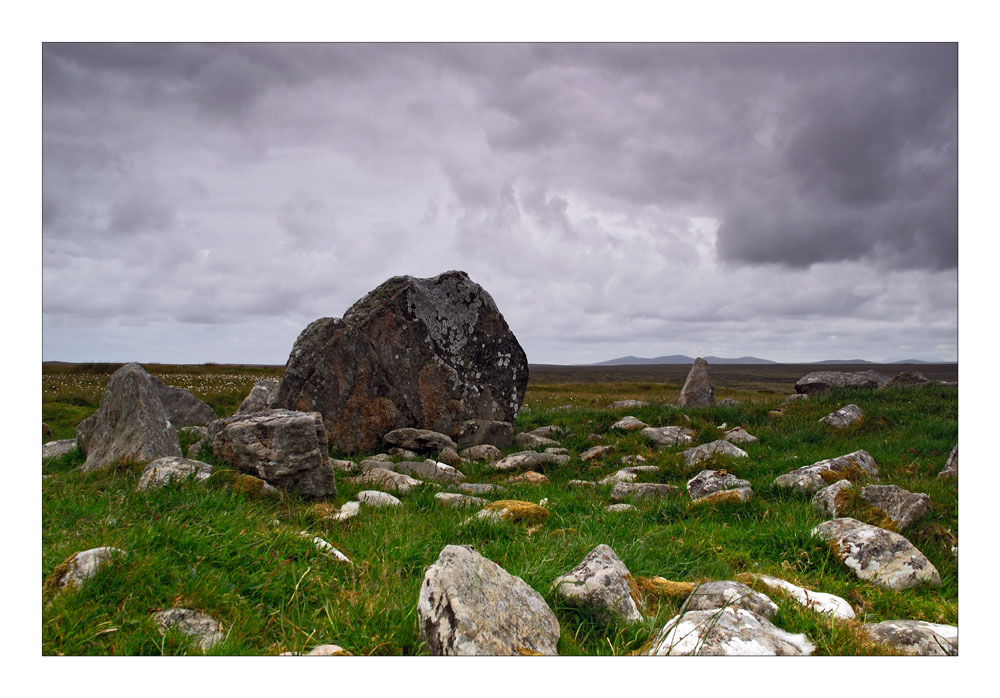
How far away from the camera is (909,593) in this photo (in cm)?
538

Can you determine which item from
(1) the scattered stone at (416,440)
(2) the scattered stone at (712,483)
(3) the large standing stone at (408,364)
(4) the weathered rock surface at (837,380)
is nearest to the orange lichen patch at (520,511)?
(2) the scattered stone at (712,483)

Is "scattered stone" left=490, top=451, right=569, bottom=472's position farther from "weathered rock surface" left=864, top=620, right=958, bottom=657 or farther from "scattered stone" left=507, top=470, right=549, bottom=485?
"weathered rock surface" left=864, top=620, right=958, bottom=657

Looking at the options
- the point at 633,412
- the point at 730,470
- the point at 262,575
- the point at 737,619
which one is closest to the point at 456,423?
the point at 633,412

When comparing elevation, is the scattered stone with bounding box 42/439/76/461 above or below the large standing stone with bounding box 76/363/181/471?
below

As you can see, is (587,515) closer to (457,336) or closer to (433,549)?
Answer: (433,549)

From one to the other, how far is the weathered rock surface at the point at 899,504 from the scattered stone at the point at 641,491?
2.74 m

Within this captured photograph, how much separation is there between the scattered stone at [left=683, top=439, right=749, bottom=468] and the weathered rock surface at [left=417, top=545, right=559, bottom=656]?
297 inches

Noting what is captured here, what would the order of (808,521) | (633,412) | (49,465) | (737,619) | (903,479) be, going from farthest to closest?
(633,412) → (49,465) → (903,479) → (808,521) → (737,619)

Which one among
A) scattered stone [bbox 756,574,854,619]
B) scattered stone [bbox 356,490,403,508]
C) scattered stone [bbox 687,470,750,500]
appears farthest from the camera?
scattered stone [bbox 687,470,750,500]

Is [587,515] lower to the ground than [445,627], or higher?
lower

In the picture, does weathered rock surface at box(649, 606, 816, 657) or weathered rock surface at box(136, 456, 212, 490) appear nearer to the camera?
weathered rock surface at box(649, 606, 816, 657)

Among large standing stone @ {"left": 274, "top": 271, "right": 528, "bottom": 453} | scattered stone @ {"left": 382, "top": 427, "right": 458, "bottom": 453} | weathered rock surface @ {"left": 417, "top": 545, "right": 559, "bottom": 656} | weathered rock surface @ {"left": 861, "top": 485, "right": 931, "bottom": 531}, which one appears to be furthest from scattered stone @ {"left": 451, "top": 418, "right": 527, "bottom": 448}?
weathered rock surface @ {"left": 417, "top": 545, "right": 559, "bottom": 656}

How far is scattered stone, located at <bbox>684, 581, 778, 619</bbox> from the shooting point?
14.8 feet

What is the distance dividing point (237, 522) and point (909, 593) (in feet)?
20.2
